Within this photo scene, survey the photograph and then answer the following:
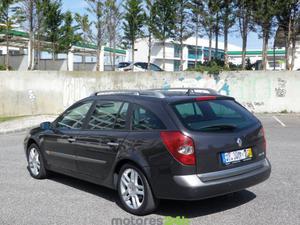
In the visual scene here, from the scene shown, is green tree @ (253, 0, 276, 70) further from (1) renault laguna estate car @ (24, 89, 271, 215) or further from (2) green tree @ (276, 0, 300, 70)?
(1) renault laguna estate car @ (24, 89, 271, 215)

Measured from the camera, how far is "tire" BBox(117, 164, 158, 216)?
518 cm

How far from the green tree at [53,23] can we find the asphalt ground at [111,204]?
92.5ft

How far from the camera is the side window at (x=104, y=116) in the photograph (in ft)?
19.1

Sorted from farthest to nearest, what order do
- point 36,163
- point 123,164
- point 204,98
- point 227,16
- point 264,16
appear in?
point 227,16, point 264,16, point 36,163, point 204,98, point 123,164

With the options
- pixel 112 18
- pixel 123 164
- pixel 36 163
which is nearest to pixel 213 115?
pixel 123 164

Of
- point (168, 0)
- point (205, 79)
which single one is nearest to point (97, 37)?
point (168, 0)

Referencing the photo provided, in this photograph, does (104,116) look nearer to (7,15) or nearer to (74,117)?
(74,117)

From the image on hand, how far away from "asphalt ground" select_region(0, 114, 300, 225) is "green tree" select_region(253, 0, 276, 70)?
57.0 feet

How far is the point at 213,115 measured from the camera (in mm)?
5441

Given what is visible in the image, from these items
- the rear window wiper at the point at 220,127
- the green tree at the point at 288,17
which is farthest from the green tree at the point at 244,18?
the rear window wiper at the point at 220,127

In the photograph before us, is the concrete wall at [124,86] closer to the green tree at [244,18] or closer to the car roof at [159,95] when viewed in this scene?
the green tree at [244,18]

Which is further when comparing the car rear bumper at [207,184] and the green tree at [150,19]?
the green tree at [150,19]

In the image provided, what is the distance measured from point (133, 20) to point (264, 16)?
13.3 m

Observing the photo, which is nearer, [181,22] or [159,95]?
[159,95]
